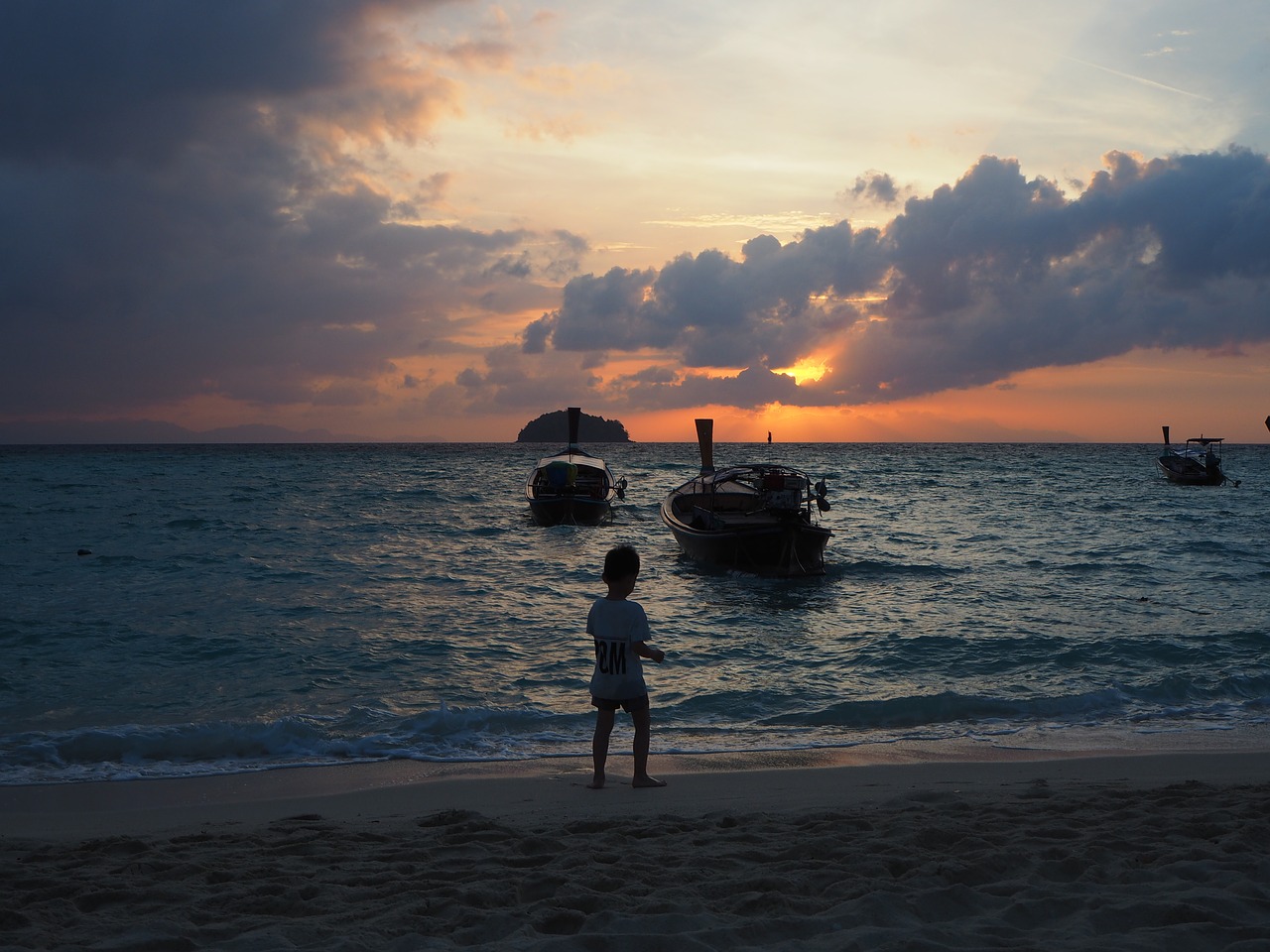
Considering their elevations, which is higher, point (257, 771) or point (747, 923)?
point (747, 923)

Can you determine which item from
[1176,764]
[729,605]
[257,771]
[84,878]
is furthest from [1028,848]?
[729,605]

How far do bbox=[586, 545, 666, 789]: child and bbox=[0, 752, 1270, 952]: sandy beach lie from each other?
575mm

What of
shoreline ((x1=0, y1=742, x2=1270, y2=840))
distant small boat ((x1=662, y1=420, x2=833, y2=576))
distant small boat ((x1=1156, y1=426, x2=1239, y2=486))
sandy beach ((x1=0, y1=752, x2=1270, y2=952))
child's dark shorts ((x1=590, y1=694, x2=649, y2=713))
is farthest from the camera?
distant small boat ((x1=1156, y1=426, x2=1239, y2=486))

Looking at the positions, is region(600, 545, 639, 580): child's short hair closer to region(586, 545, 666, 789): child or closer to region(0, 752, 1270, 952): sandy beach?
region(586, 545, 666, 789): child

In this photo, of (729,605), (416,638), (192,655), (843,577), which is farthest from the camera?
(843,577)

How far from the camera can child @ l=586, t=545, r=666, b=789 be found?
6672mm

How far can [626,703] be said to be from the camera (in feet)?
22.5

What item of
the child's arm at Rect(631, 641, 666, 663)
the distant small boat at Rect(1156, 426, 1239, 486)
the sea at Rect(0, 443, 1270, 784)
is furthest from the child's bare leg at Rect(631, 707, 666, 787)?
the distant small boat at Rect(1156, 426, 1239, 486)

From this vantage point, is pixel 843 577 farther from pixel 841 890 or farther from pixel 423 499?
pixel 423 499

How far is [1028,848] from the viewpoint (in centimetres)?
496

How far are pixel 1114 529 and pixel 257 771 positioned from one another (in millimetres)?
31281

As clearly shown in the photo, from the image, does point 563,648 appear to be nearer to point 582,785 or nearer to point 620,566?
point 582,785

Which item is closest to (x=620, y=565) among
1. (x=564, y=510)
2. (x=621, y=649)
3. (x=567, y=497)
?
(x=621, y=649)

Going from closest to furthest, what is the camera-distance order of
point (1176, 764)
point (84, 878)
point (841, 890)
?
point (841, 890) → point (84, 878) → point (1176, 764)
